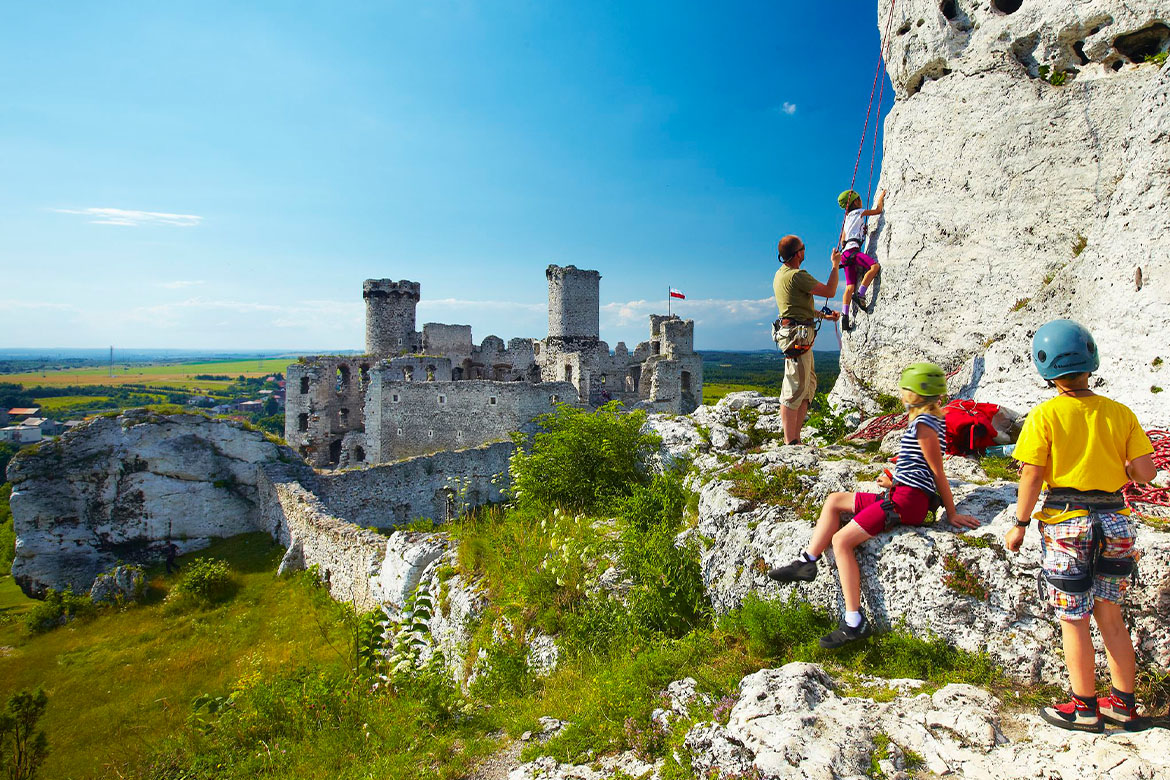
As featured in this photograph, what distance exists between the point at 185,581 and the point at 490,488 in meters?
8.96

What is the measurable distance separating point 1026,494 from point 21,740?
11.3 metres

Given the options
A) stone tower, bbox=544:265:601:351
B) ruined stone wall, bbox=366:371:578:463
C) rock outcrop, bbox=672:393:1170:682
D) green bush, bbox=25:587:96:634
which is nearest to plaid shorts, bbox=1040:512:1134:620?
rock outcrop, bbox=672:393:1170:682

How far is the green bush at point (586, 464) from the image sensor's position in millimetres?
7770

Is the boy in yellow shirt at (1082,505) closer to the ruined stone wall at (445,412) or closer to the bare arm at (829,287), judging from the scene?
the bare arm at (829,287)

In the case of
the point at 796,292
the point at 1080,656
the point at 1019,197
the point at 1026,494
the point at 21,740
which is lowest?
the point at 21,740

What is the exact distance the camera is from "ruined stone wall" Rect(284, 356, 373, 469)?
1072 inches

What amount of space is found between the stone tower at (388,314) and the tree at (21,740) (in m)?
26.4

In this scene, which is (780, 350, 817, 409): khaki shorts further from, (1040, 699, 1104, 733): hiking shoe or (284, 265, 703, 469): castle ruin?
(284, 265, 703, 469): castle ruin

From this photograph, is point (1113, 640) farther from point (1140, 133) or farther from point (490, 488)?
point (490, 488)

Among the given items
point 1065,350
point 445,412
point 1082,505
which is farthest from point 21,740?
point 445,412

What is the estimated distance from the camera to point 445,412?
23.4 m

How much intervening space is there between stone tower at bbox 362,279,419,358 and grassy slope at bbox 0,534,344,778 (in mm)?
21715

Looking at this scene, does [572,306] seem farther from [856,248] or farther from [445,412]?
[856,248]

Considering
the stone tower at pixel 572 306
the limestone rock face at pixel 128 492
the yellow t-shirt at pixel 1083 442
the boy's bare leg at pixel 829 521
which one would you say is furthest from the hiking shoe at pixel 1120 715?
the stone tower at pixel 572 306
